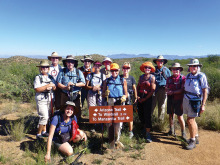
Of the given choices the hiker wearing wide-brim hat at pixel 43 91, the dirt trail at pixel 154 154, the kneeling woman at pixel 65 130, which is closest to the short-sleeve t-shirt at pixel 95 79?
the hiker wearing wide-brim hat at pixel 43 91

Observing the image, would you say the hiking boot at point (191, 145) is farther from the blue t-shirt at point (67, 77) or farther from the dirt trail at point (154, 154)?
the blue t-shirt at point (67, 77)

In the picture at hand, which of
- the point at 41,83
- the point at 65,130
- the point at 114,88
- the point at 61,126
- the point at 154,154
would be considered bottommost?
the point at 154,154

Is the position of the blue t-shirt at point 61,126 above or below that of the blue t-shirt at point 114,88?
below

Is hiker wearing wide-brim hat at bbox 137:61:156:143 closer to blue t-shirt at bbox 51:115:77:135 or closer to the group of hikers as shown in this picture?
the group of hikers

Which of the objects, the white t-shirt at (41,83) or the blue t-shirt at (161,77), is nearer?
the white t-shirt at (41,83)

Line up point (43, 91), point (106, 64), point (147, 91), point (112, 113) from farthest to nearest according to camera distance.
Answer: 1. point (106, 64)
2. point (147, 91)
3. point (43, 91)
4. point (112, 113)

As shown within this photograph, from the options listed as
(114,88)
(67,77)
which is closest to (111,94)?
(114,88)

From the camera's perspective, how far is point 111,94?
367cm

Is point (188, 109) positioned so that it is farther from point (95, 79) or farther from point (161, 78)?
point (95, 79)

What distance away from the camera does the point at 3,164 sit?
10.5 ft

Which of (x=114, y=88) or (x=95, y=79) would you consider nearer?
(x=114, y=88)

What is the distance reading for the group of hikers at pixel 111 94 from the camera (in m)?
3.53

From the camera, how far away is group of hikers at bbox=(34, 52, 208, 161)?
Result: 3533mm

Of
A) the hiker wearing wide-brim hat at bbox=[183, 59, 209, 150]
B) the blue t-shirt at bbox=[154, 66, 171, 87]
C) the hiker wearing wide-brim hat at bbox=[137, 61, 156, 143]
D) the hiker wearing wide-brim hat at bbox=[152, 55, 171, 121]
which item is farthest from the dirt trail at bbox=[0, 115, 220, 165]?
the blue t-shirt at bbox=[154, 66, 171, 87]
